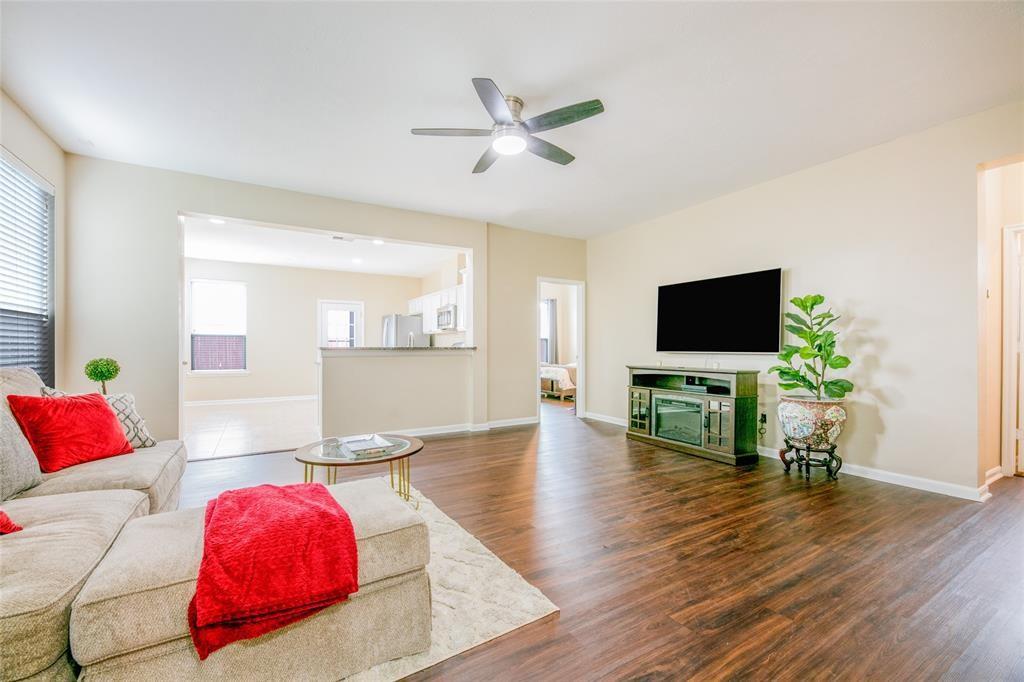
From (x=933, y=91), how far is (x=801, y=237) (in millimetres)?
1371

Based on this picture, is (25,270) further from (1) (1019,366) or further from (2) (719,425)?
(1) (1019,366)

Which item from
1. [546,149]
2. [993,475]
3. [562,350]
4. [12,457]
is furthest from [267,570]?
[562,350]

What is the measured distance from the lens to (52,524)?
142cm

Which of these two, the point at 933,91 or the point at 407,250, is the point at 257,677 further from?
the point at 407,250

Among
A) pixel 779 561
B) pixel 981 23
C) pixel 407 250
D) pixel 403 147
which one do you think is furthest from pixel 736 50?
pixel 407 250

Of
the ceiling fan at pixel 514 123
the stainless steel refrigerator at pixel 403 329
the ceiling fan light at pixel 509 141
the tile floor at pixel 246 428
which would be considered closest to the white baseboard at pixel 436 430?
the tile floor at pixel 246 428

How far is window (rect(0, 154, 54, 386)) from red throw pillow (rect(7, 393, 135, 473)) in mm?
1156

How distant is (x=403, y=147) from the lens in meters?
3.42

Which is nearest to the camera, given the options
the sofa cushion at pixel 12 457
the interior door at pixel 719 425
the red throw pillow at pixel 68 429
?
the sofa cushion at pixel 12 457

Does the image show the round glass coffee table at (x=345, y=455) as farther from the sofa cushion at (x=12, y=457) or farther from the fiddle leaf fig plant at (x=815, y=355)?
the fiddle leaf fig plant at (x=815, y=355)

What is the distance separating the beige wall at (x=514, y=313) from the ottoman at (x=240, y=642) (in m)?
4.01

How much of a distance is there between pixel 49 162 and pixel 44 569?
12.5 ft

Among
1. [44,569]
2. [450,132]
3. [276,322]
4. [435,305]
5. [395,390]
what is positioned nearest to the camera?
[44,569]

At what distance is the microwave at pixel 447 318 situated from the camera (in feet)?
22.8
